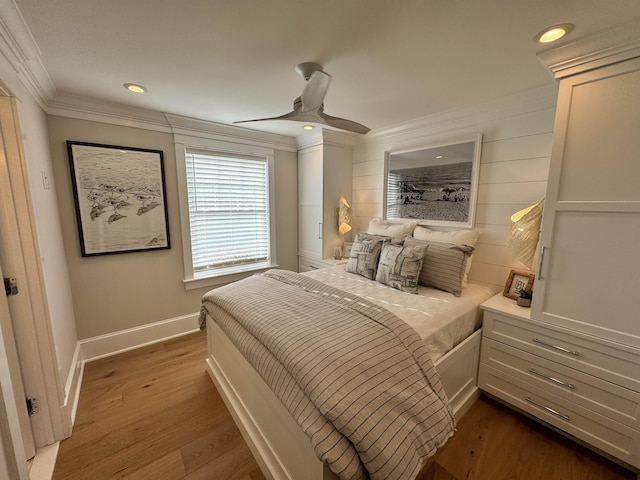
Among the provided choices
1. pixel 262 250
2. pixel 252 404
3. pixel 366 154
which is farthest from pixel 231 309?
pixel 366 154

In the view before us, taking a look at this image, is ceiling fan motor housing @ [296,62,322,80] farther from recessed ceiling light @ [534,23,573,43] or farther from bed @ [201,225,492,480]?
bed @ [201,225,492,480]

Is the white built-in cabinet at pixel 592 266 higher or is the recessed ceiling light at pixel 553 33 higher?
the recessed ceiling light at pixel 553 33

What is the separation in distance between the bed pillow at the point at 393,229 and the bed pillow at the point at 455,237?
5.2 inches

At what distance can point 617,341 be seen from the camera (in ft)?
4.68

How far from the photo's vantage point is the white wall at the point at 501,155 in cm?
201

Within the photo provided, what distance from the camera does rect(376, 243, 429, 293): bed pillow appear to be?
6.96 ft

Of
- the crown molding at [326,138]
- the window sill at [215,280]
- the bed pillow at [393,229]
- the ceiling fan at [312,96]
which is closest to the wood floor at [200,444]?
the window sill at [215,280]

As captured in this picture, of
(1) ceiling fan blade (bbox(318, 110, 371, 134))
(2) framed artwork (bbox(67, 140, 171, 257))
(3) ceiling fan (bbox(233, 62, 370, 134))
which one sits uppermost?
(3) ceiling fan (bbox(233, 62, 370, 134))

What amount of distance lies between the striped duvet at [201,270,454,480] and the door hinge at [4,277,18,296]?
1.14 m

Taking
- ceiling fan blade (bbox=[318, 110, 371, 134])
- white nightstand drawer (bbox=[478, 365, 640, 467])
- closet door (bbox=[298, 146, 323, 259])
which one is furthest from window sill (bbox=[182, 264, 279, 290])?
white nightstand drawer (bbox=[478, 365, 640, 467])

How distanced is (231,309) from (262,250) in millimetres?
1745

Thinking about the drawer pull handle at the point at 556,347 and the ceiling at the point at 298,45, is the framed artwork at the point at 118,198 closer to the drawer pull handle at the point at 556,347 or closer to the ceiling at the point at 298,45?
the ceiling at the point at 298,45

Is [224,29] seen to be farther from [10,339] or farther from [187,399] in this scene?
[187,399]

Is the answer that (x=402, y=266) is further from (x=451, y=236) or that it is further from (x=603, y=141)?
(x=603, y=141)
